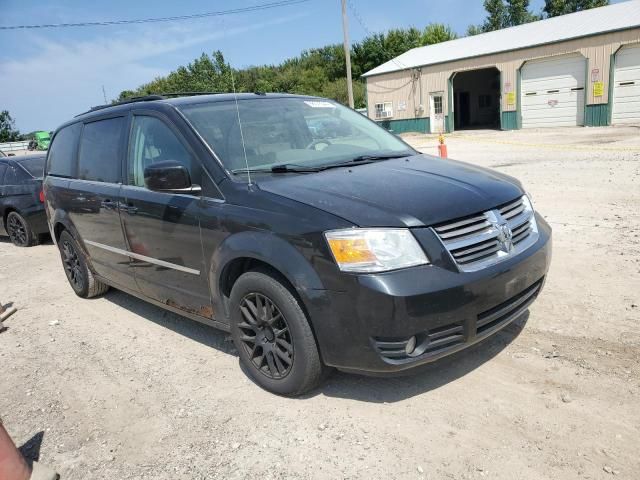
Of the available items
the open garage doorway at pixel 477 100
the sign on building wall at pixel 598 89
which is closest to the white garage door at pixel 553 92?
the sign on building wall at pixel 598 89

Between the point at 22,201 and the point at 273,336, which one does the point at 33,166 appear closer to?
the point at 22,201

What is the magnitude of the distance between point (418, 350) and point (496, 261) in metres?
0.67

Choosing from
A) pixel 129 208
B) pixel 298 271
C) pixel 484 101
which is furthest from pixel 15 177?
pixel 484 101

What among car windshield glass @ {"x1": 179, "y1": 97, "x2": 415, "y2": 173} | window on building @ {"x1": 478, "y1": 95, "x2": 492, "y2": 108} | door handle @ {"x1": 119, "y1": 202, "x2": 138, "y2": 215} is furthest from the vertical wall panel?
door handle @ {"x1": 119, "y1": 202, "x2": 138, "y2": 215}

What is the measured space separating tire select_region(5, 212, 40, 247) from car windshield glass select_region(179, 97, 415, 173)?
6.46 m

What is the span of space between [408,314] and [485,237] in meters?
0.67

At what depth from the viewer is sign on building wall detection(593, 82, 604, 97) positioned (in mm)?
22672

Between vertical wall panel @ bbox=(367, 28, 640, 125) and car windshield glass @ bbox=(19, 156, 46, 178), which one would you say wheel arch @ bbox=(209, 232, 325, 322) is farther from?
vertical wall panel @ bbox=(367, 28, 640, 125)

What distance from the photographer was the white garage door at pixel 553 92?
77.7 ft

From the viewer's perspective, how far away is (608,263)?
5.11m

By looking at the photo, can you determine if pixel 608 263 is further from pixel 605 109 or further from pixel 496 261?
pixel 605 109

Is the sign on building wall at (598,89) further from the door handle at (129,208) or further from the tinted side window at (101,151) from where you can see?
the door handle at (129,208)

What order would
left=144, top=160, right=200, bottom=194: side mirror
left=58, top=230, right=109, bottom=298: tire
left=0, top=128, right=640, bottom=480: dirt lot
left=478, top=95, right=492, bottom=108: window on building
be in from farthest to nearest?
left=478, top=95, right=492, bottom=108: window on building → left=58, top=230, right=109, bottom=298: tire → left=144, top=160, right=200, bottom=194: side mirror → left=0, top=128, right=640, bottom=480: dirt lot

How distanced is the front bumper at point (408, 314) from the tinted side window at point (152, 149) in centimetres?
143
